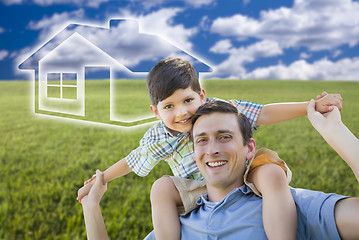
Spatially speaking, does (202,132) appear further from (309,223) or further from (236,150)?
(309,223)

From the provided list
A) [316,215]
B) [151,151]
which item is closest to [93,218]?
[151,151]

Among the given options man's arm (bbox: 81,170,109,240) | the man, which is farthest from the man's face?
man's arm (bbox: 81,170,109,240)

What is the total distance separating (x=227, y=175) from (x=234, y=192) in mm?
72

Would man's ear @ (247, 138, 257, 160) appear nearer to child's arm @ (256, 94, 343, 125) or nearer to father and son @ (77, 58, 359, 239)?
father and son @ (77, 58, 359, 239)

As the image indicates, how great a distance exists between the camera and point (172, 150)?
1943 mm

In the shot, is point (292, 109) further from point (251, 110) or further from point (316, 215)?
point (316, 215)

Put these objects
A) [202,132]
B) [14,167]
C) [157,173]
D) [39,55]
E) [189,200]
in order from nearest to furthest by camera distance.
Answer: [202,132] < [189,200] < [157,173] < [14,167] < [39,55]

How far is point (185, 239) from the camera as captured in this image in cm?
165

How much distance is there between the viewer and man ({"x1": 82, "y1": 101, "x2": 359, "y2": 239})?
1.48m

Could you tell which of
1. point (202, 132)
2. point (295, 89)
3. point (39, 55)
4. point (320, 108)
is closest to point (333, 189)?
point (320, 108)

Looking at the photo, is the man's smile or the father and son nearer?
the father and son

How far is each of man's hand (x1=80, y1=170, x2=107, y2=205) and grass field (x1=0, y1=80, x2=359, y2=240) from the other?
1204mm

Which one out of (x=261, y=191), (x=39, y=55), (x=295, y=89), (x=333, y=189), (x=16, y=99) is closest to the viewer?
(x=261, y=191)

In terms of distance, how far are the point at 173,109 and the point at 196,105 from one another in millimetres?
104
